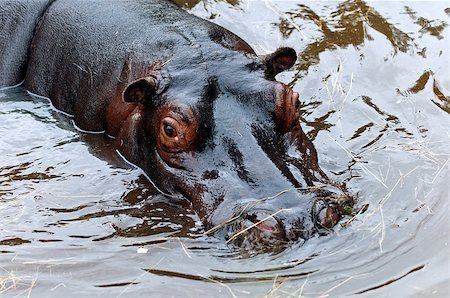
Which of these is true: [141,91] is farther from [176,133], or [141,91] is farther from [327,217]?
[327,217]

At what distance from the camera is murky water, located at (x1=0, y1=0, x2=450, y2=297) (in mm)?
5059

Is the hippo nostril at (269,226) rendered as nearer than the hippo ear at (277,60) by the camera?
Yes

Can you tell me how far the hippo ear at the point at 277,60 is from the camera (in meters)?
6.25

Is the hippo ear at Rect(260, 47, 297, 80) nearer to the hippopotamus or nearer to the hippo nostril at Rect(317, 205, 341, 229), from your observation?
the hippopotamus

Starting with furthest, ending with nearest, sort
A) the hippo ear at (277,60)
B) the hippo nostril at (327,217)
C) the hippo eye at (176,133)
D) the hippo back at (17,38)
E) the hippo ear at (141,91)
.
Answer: the hippo back at (17,38)
the hippo ear at (277,60)
the hippo ear at (141,91)
the hippo eye at (176,133)
the hippo nostril at (327,217)

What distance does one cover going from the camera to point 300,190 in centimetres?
Result: 532

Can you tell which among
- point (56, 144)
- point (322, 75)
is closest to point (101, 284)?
point (56, 144)

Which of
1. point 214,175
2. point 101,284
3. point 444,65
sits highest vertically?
point 444,65

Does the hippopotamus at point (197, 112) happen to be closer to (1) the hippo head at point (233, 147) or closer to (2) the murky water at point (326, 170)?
(1) the hippo head at point (233, 147)

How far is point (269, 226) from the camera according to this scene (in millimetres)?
4992

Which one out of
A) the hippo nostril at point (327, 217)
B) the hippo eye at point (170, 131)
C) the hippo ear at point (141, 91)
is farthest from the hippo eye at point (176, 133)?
the hippo nostril at point (327, 217)

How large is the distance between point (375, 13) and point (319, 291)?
5.03m

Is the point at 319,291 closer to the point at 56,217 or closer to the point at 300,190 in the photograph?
the point at 300,190

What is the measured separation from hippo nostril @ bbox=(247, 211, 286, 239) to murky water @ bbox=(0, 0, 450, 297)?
0.51 feet
